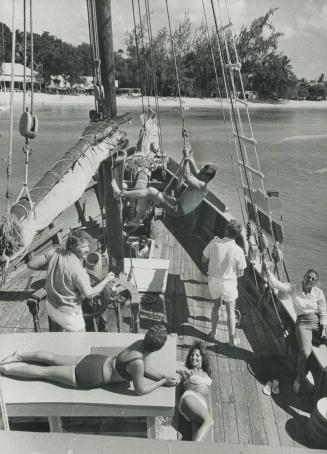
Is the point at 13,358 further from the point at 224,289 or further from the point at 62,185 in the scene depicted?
the point at 224,289

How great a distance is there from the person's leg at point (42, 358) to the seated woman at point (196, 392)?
888mm

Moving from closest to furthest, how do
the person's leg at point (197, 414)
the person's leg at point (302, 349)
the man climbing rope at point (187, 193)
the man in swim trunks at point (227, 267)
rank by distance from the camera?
1. the person's leg at point (197, 414)
2. the person's leg at point (302, 349)
3. the man in swim trunks at point (227, 267)
4. the man climbing rope at point (187, 193)

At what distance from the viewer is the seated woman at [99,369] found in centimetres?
301

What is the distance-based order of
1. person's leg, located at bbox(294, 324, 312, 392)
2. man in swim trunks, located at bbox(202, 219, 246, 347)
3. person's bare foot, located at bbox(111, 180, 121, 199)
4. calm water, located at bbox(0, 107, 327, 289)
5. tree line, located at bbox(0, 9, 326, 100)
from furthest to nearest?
tree line, located at bbox(0, 9, 326, 100) → calm water, located at bbox(0, 107, 327, 289) → person's bare foot, located at bbox(111, 180, 121, 199) → man in swim trunks, located at bbox(202, 219, 246, 347) → person's leg, located at bbox(294, 324, 312, 392)

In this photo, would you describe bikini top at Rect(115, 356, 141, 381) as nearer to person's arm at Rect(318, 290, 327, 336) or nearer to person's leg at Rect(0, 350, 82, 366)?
person's leg at Rect(0, 350, 82, 366)

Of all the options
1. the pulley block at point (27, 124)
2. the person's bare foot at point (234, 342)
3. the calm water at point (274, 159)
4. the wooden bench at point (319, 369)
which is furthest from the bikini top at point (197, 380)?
the calm water at point (274, 159)

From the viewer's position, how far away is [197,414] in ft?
11.3

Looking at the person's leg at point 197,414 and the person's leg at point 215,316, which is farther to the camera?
the person's leg at point 215,316

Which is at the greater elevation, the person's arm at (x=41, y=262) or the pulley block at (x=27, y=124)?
the pulley block at (x=27, y=124)

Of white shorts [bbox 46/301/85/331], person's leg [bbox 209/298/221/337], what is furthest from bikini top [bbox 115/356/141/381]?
person's leg [bbox 209/298/221/337]

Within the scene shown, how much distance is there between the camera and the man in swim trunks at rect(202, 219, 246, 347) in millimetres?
4875

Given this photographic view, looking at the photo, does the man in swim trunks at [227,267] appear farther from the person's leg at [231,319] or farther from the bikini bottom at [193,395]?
the bikini bottom at [193,395]

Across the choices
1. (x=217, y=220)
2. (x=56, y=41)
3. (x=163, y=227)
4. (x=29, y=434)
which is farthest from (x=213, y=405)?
(x=56, y=41)

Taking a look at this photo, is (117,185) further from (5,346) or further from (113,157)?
(5,346)
